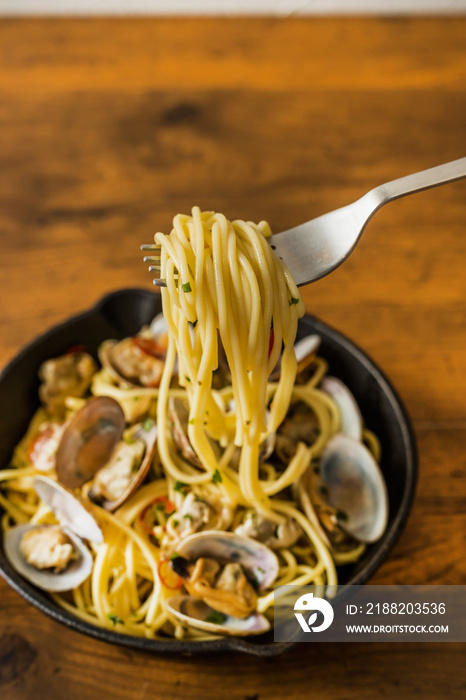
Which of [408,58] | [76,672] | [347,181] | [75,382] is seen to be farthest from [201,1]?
[76,672]

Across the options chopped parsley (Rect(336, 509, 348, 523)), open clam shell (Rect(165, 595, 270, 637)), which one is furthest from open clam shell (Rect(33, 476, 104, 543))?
chopped parsley (Rect(336, 509, 348, 523))

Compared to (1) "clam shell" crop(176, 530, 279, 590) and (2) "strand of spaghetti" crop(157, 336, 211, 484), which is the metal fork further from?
(1) "clam shell" crop(176, 530, 279, 590)

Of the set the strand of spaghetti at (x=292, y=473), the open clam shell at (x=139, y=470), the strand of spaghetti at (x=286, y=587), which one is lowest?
the strand of spaghetti at (x=286, y=587)

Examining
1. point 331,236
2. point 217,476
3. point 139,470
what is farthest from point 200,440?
point 331,236

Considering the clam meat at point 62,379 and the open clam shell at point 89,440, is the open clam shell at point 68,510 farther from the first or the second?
the clam meat at point 62,379

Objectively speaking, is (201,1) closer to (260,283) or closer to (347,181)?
(347,181)

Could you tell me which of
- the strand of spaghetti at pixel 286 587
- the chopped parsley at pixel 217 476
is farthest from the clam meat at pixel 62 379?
the strand of spaghetti at pixel 286 587
